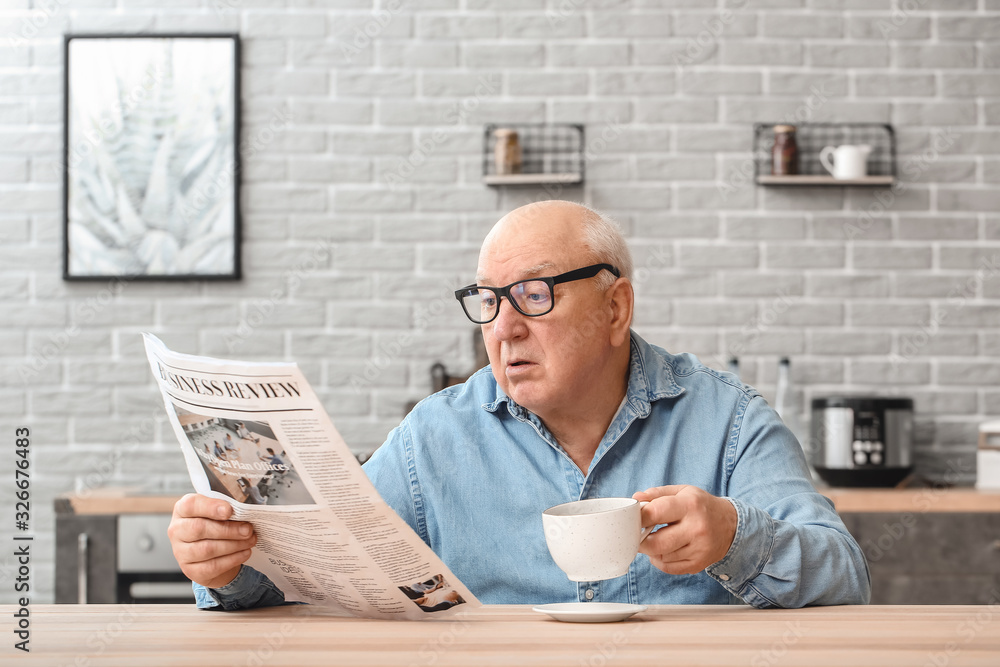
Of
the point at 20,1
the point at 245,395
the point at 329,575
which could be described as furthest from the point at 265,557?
the point at 20,1

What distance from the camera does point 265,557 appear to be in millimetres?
1018

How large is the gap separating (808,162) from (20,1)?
2629 mm

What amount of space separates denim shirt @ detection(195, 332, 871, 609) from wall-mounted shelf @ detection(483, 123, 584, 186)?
1498 mm

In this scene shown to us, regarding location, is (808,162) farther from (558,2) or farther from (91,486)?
(91,486)

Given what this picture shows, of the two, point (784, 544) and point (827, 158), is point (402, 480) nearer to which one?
point (784, 544)

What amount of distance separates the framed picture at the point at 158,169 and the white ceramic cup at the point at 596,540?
84.4 inches

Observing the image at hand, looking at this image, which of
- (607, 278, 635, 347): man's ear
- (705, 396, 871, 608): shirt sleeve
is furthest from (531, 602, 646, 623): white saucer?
(607, 278, 635, 347): man's ear

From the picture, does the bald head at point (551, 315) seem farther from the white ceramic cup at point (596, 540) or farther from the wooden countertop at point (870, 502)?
the wooden countertop at point (870, 502)

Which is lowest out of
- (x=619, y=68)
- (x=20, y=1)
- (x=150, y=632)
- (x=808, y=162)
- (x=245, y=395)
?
(x=150, y=632)

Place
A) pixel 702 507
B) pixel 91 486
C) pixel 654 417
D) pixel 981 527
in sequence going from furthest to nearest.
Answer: pixel 91 486
pixel 981 527
pixel 654 417
pixel 702 507

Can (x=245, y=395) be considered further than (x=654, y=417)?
No

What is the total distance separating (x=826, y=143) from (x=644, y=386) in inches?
72.6

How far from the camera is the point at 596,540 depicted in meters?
0.92

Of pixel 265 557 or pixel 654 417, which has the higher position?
pixel 654 417
